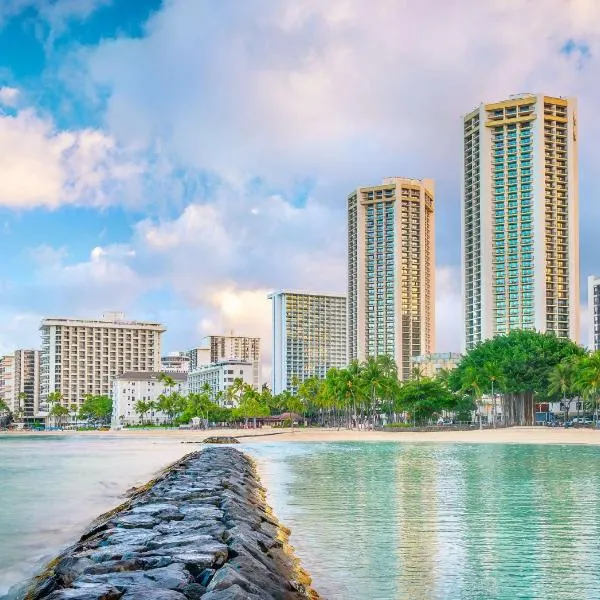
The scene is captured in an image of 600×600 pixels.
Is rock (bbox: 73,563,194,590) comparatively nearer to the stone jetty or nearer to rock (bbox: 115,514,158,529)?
the stone jetty

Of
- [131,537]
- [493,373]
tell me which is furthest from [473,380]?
[131,537]

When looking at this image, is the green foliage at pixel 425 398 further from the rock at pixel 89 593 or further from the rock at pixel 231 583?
the rock at pixel 89 593

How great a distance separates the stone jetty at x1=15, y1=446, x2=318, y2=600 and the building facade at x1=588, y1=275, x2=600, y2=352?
17204 centimetres

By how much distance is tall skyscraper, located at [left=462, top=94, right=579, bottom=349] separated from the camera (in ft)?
515

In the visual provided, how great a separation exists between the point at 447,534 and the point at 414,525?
150 cm

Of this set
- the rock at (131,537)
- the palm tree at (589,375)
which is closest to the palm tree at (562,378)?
the palm tree at (589,375)

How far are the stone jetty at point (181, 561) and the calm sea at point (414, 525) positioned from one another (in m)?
0.80

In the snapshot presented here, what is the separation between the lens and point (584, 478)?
32312 millimetres

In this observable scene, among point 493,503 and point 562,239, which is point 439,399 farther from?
point 493,503

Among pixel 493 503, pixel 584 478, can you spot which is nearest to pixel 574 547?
pixel 493 503

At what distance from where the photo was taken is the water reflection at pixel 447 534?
40.1 feet

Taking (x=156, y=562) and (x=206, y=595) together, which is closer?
(x=206, y=595)

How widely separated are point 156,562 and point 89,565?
96 cm

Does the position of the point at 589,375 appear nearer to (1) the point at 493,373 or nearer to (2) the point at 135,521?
(1) the point at 493,373
